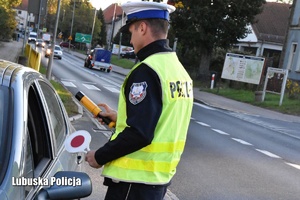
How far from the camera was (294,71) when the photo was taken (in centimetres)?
3606

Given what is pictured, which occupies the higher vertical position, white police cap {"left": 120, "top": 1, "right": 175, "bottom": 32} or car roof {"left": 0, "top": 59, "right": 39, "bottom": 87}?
white police cap {"left": 120, "top": 1, "right": 175, "bottom": 32}

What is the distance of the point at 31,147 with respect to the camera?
9.01 ft

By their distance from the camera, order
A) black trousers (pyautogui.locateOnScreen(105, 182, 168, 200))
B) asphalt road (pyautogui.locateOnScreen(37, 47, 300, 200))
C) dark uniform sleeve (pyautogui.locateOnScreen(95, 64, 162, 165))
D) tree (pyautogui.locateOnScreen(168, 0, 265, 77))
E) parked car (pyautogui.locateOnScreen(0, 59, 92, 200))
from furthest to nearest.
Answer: tree (pyautogui.locateOnScreen(168, 0, 265, 77)) < asphalt road (pyautogui.locateOnScreen(37, 47, 300, 200)) < black trousers (pyautogui.locateOnScreen(105, 182, 168, 200)) < dark uniform sleeve (pyautogui.locateOnScreen(95, 64, 162, 165)) < parked car (pyautogui.locateOnScreen(0, 59, 92, 200))

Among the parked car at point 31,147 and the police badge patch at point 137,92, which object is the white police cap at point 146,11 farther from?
the parked car at point 31,147

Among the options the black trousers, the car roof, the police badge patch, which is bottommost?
the black trousers

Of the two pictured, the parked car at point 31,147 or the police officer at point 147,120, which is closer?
the parked car at point 31,147

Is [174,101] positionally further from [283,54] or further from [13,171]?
[283,54]

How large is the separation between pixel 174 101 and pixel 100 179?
4.39 metres

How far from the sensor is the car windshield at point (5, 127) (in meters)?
2.25

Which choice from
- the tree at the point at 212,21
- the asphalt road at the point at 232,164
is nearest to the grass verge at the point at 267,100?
the tree at the point at 212,21

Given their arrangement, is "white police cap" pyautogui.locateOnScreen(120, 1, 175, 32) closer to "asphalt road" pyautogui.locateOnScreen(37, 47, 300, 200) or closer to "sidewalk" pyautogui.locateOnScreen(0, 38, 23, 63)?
"asphalt road" pyautogui.locateOnScreen(37, 47, 300, 200)

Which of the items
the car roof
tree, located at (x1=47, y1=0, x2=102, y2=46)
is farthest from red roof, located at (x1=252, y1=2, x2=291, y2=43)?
the car roof

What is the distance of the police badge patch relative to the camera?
2469mm

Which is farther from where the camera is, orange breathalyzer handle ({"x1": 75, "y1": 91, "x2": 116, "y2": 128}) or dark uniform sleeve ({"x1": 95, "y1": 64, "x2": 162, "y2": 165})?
orange breathalyzer handle ({"x1": 75, "y1": 91, "x2": 116, "y2": 128})
